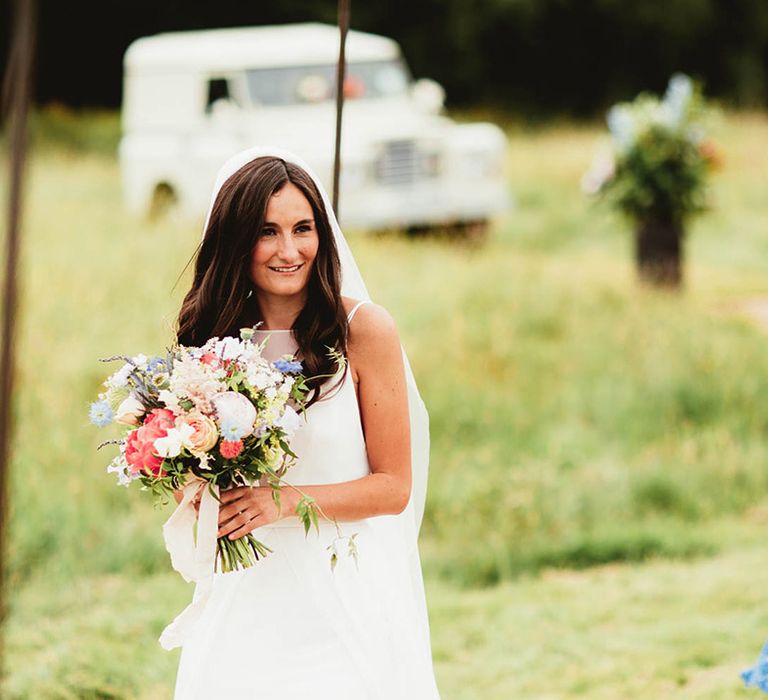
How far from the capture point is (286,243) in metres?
2.56

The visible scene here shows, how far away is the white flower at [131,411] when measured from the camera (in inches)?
95.1

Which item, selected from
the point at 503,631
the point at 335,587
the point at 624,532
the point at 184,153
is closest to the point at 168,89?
the point at 184,153

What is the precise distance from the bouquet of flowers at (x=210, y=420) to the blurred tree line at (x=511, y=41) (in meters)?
24.1

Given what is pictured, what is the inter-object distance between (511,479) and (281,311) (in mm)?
4218

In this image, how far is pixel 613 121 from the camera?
11.0m

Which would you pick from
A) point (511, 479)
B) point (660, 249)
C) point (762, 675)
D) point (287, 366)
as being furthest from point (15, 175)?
point (660, 249)

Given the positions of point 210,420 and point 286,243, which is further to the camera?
point 286,243

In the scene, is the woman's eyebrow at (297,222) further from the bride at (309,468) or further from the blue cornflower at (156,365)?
the blue cornflower at (156,365)

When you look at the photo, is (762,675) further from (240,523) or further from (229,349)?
(229,349)

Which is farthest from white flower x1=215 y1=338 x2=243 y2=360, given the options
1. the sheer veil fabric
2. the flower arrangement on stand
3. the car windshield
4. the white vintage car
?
the car windshield

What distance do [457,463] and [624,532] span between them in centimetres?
108

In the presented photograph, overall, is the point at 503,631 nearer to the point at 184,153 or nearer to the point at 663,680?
the point at 663,680

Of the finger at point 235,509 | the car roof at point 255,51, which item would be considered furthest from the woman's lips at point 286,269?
the car roof at point 255,51

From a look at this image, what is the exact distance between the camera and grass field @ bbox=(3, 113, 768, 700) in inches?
186
